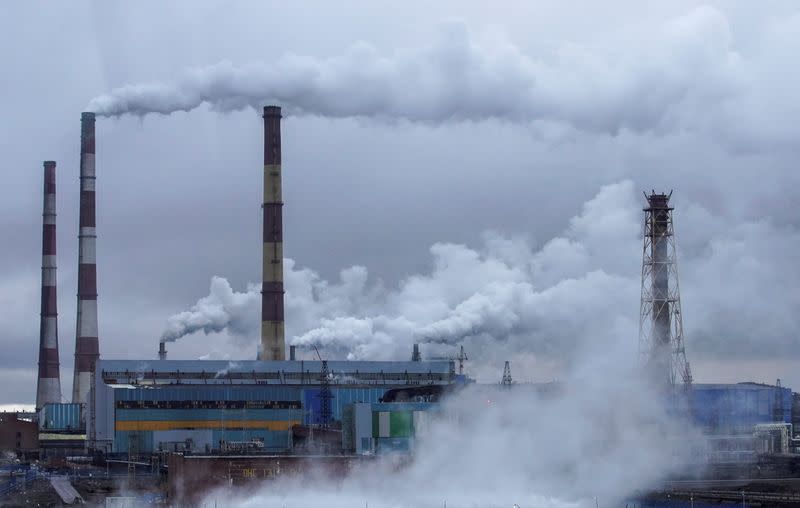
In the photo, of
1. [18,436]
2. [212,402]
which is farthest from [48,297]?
[212,402]

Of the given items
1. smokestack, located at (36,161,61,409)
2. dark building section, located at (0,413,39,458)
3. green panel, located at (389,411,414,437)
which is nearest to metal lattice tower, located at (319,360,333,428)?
green panel, located at (389,411,414,437)

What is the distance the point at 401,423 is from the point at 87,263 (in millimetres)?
39167

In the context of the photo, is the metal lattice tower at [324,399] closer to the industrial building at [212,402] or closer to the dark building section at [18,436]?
→ the industrial building at [212,402]

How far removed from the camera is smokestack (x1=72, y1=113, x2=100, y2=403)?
402 feet

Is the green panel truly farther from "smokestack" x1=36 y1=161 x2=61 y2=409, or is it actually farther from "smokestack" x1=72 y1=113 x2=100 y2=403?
"smokestack" x1=36 y1=161 x2=61 y2=409

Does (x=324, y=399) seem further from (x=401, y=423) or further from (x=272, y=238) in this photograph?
(x=401, y=423)

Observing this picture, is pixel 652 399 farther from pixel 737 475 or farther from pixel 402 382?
pixel 402 382

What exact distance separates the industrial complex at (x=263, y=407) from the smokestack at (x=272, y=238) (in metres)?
0.10

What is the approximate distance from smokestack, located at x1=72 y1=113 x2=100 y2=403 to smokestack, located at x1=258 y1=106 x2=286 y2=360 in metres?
17.0

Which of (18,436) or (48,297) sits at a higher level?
(48,297)

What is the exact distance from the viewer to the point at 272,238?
368ft

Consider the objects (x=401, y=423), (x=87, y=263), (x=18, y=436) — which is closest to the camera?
Answer: (x=401, y=423)

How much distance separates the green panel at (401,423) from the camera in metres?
94.0

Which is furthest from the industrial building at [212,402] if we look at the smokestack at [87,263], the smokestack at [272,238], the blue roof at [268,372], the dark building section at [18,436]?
the dark building section at [18,436]
